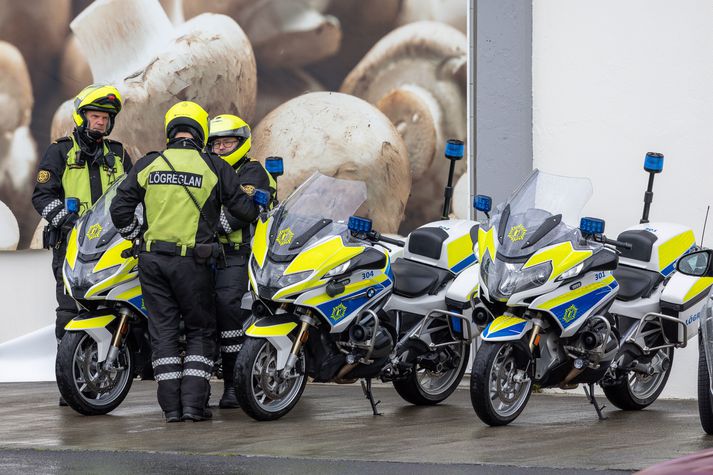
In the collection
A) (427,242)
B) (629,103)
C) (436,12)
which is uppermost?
(436,12)

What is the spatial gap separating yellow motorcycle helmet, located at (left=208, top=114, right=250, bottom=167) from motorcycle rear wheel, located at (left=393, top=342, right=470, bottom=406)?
1.90 metres

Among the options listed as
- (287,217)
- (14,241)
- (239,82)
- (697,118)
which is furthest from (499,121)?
(14,241)

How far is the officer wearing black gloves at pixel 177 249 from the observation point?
9.16 meters

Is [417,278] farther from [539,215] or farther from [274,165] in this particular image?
[539,215]

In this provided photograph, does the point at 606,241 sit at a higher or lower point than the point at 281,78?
lower

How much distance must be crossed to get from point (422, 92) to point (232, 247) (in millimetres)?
3151

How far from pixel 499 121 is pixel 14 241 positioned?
4.56 metres

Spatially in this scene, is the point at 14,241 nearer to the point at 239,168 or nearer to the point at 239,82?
the point at 239,82

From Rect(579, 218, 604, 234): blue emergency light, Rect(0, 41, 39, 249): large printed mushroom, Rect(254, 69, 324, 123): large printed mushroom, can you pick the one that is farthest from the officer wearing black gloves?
Rect(0, 41, 39, 249): large printed mushroom

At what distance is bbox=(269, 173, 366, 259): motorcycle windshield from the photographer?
9148mm

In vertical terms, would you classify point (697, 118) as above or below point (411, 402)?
above

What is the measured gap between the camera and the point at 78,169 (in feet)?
34.4

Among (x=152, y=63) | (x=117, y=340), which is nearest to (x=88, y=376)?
(x=117, y=340)

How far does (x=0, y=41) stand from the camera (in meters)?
13.3
